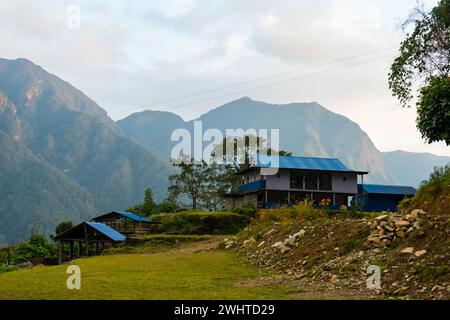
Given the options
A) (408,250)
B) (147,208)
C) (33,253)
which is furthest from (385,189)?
(408,250)

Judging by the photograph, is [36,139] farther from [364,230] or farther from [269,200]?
[364,230]

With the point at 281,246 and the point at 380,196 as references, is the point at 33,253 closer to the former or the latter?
the point at 281,246

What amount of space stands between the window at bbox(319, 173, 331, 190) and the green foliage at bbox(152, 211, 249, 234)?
10.9 m

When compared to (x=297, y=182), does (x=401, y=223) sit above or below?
below

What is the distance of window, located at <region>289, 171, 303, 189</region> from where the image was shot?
49062 mm

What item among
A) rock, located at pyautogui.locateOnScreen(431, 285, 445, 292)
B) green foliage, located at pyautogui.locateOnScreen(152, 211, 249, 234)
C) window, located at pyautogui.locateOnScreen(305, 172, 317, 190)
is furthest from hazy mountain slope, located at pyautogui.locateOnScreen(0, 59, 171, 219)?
rock, located at pyautogui.locateOnScreen(431, 285, 445, 292)

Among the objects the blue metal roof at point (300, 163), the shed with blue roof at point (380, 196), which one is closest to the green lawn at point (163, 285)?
the blue metal roof at point (300, 163)

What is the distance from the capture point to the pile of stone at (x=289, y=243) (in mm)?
17859

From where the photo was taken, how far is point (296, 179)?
49.3m

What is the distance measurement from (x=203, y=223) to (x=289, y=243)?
2405cm

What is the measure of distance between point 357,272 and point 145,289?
5260 millimetres

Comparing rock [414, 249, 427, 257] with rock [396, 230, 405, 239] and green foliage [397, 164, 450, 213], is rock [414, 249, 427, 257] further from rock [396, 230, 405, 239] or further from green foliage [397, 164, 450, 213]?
green foliage [397, 164, 450, 213]

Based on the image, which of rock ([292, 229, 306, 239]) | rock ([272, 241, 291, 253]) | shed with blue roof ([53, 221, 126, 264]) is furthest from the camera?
shed with blue roof ([53, 221, 126, 264])
